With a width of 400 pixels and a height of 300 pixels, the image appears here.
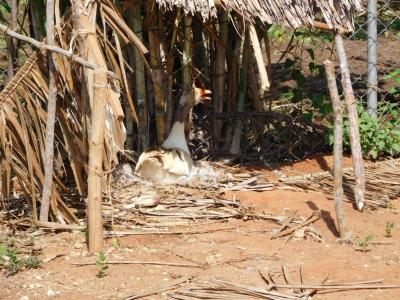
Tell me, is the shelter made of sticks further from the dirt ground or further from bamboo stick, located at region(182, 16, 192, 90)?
the dirt ground

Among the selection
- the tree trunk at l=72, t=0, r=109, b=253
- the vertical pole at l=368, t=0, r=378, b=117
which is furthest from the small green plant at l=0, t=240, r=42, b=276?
the vertical pole at l=368, t=0, r=378, b=117

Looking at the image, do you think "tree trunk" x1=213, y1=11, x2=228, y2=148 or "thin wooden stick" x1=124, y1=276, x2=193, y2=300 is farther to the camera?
"tree trunk" x1=213, y1=11, x2=228, y2=148

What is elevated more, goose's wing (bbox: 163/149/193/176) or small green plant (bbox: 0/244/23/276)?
goose's wing (bbox: 163/149/193/176)

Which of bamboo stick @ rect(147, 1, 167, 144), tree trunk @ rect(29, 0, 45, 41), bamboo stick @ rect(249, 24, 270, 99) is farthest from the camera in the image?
bamboo stick @ rect(249, 24, 270, 99)

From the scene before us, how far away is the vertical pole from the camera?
7.95 meters

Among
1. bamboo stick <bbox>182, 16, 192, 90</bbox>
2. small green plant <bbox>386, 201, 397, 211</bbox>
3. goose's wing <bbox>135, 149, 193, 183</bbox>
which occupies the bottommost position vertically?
small green plant <bbox>386, 201, 397, 211</bbox>

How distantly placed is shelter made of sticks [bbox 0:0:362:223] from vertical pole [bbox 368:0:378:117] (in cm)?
93

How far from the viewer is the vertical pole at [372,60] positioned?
7.95 meters

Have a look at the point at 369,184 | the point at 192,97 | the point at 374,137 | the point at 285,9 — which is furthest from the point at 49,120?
the point at 374,137

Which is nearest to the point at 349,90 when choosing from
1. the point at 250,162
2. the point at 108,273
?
the point at 250,162

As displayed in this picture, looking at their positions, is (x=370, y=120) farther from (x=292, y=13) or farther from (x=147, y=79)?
(x=147, y=79)

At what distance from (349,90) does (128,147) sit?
1.83 metres

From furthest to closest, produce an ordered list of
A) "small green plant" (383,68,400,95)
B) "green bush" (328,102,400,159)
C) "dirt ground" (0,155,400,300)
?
"small green plant" (383,68,400,95)
"green bush" (328,102,400,159)
"dirt ground" (0,155,400,300)

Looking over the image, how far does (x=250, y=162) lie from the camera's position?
7648 millimetres
